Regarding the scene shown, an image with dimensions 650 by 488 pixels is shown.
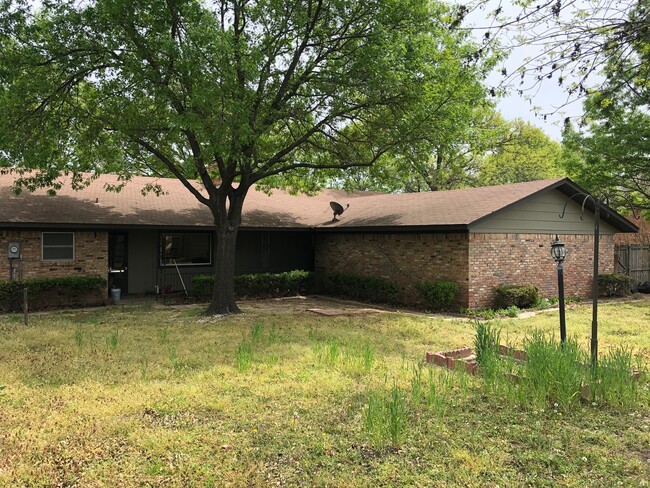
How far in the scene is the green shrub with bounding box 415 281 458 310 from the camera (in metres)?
12.8

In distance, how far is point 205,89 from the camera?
9.58 meters

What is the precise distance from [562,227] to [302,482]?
14.0 m

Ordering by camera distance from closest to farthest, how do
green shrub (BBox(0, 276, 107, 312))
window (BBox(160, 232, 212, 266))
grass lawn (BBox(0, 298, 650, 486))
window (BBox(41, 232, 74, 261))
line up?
1. grass lawn (BBox(0, 298, 650, 486))
2. green shrub (BBox(0, 276, 107, 312))
3. window (BBox(41, 232, 74, 261))
4. window (BBox(160, 232, 212, 266))

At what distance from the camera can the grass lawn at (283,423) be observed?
12.2 feet

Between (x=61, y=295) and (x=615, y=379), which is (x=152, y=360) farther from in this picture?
(x=61, y=295)

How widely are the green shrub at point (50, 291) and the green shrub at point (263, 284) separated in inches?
111

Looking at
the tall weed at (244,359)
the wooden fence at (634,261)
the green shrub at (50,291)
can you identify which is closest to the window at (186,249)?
the green shrub at (50,291)

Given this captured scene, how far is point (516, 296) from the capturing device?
42.2 ft

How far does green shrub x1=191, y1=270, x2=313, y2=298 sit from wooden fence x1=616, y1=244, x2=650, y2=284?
11947 mm

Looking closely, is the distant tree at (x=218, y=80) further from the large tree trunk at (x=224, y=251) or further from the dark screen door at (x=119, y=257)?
the dark screen door at (x=119, y=257)

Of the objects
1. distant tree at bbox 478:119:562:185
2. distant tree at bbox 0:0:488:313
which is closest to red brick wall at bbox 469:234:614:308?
distant tree at bbox 0:0:488:313

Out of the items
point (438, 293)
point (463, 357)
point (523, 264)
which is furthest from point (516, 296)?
point (463, 357)

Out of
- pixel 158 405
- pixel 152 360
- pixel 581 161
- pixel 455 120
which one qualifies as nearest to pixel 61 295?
pixel 152 360

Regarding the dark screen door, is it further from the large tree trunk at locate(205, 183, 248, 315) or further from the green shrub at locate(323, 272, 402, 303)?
the green shrub at locate(323, 272, 402, 303)
